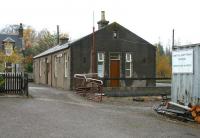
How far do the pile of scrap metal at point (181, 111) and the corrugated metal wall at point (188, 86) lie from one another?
0.48 metres

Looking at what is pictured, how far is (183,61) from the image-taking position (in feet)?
53.0

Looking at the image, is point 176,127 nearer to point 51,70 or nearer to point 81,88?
point 81,88

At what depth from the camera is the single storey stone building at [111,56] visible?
30359 millimetres

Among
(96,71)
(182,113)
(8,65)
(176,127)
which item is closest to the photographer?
(176,127)

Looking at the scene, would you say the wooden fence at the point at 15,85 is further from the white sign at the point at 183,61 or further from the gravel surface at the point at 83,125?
the white sign at the point at 183,61

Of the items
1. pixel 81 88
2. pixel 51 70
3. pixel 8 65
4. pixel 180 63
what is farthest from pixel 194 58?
pixel 8 65

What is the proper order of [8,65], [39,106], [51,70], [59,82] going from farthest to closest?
[8,65], [51,70], [59,82], [39,106]

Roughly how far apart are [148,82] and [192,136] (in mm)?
21399

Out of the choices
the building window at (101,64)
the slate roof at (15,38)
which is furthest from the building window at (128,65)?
Answer: the slate roof at (15,38)

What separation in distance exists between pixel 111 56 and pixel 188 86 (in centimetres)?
1625

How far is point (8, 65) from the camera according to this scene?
5491cm

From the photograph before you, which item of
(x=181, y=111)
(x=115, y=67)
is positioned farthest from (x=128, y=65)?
(x=181, y=111)

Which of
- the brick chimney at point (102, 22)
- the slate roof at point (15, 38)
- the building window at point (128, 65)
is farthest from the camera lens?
the slate roof at point (15, 38)

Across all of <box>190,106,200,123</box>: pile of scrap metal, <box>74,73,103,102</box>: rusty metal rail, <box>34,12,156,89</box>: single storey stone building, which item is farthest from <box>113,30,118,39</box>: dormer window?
<box>190,106,200,123</box>: pile of scrap metal
